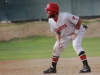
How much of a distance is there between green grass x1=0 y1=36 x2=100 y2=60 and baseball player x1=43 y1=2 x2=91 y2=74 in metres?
4.05

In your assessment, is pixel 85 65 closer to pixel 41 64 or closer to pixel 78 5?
pixel 41 64

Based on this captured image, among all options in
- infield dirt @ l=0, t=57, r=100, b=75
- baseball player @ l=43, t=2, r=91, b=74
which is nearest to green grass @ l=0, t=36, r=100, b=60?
infield dirt @ l=0, t=57, r=100, b=75

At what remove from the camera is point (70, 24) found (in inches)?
297

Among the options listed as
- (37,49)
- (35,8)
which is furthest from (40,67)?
(35,8)

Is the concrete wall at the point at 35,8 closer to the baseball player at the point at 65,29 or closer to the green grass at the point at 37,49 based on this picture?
the green grass at the point at 37,49

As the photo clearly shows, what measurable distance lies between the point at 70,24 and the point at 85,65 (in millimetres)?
853

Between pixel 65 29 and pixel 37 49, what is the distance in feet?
21.9

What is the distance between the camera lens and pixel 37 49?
1412 centimetres

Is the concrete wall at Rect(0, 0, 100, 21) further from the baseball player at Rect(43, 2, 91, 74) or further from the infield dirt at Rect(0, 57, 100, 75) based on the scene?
the baseball player at Rect(43, 2, 91, 74)

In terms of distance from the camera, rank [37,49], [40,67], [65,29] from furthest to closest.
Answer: [37,49], [40,67], [65,29]

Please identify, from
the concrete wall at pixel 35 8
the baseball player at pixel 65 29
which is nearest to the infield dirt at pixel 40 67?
the baseball player at pixel 65 29

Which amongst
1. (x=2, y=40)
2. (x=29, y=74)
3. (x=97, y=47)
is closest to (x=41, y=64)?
(x=29, y=74)

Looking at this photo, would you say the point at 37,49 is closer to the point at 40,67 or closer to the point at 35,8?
the point at 35,8

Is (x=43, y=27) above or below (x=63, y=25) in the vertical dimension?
below
